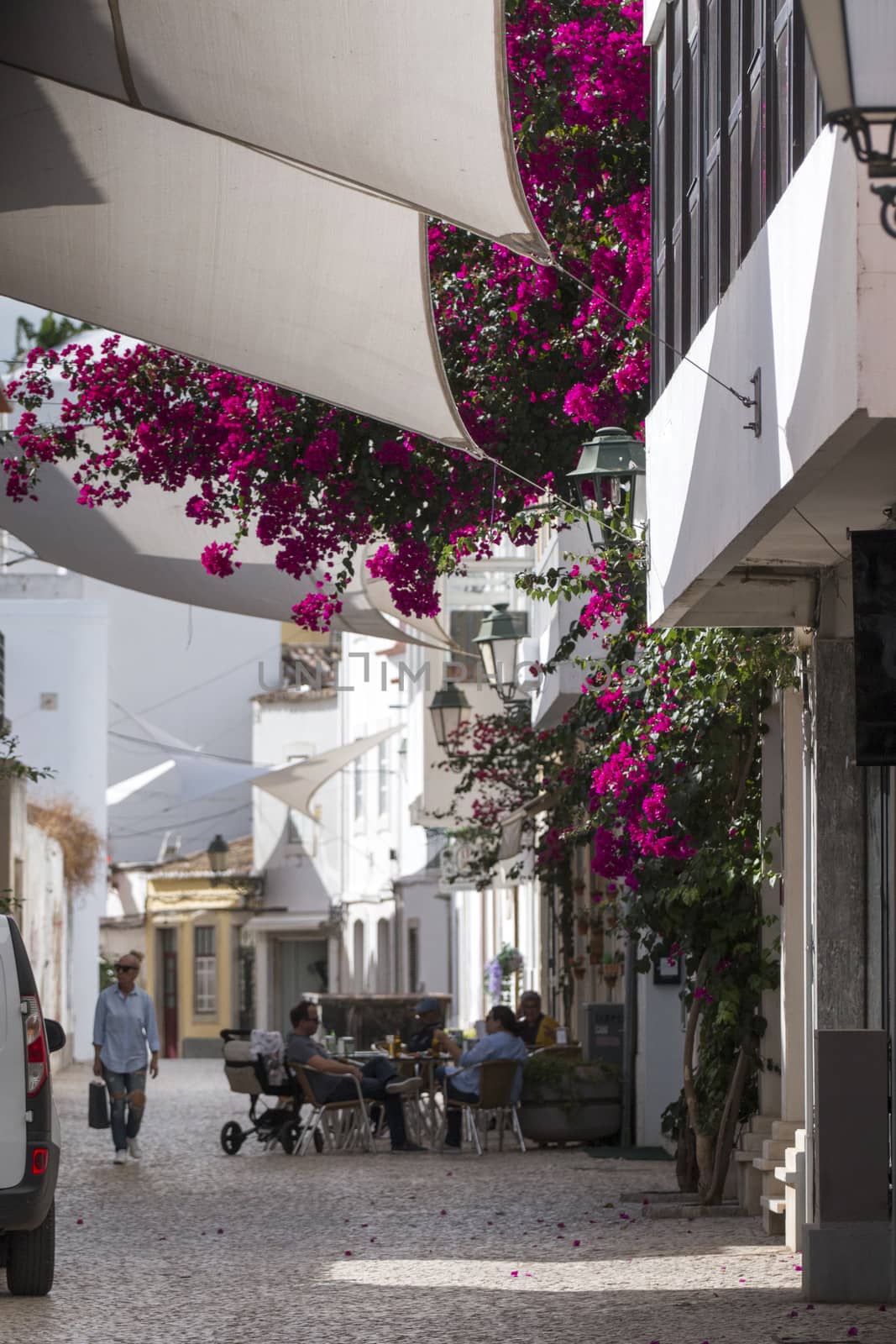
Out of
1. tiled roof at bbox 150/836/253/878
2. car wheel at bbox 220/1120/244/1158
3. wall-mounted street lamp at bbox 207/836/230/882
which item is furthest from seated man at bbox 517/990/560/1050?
tiled roof at bbox 150/836/253/878

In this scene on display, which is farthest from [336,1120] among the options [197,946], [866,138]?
[197,946]

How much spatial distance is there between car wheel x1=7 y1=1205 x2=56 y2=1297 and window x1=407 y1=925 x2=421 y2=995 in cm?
3077

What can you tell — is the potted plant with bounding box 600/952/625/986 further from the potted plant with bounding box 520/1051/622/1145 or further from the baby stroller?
the baby stroller

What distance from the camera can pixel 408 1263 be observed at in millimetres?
11102

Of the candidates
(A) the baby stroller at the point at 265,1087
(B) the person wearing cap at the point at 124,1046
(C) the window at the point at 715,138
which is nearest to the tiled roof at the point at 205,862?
(A) the baby stroller at the point at 265,1087

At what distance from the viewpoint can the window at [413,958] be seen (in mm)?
41094

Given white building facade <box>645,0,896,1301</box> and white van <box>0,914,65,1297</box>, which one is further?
white van <box>0,914,65,1297</box>

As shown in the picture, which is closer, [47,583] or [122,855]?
[47,583]

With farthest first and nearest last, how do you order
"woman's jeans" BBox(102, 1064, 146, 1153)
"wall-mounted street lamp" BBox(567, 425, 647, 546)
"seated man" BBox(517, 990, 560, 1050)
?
"seated man" BBox(517, 990, 560, 1050)
"woman's jeans" BBox(102, 1064, 146, 1153)
"wall-mounted street lamp" BBox(567, 425, 647, 546)

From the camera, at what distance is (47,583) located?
46156 mm

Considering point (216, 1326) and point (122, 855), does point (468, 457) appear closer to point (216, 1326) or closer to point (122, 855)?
point (216, 1326)

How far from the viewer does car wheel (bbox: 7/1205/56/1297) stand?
9.91 meters

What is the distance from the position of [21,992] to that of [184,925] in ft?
140

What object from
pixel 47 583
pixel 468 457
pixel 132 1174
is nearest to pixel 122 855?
pixel 47 583
